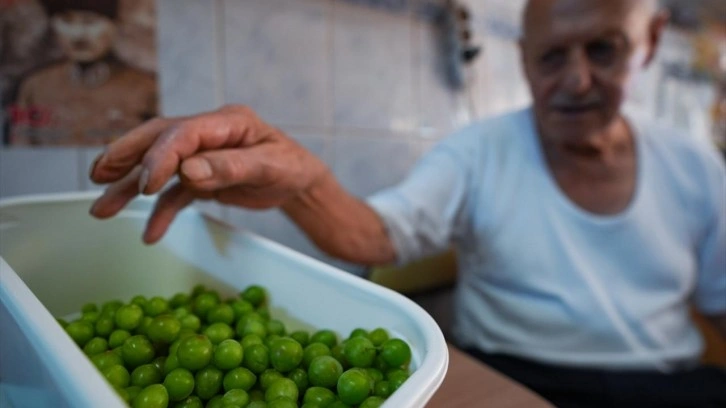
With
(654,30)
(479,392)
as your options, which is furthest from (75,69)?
(654,30)

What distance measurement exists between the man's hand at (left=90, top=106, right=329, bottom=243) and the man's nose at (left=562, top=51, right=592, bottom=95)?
1.69ft

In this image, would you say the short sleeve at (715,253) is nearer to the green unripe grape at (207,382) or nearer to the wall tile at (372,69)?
the wall tile at (372,69)

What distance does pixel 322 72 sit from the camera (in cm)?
97

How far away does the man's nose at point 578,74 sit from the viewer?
772 millimetres

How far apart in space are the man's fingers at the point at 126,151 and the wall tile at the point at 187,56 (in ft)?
1.29

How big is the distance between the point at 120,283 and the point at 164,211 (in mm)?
132

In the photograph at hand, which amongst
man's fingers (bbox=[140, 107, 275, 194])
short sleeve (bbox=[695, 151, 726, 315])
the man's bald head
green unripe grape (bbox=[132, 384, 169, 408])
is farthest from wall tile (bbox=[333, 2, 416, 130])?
green unripe grape (bbox=[132, 384, 169, 408])

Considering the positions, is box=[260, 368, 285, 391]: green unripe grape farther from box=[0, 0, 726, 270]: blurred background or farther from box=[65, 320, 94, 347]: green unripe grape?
box=[0, 0, 726, 270]: blurred background

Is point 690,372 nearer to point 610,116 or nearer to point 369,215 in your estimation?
point 610,116

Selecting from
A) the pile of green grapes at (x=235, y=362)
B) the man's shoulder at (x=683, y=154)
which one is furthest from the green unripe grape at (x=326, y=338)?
the man's shoulder at (x=683, y=154)

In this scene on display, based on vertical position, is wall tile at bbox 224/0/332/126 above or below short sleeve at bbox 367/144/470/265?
above

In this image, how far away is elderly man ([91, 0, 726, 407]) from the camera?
A: 73 cm

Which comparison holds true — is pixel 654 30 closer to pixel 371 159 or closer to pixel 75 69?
pixel 371 159

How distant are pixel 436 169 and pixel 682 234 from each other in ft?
1.62
